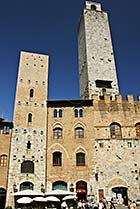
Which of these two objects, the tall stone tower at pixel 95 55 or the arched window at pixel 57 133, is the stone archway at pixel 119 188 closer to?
the arched window at pixel 57 133

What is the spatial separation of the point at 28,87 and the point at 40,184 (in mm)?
12599

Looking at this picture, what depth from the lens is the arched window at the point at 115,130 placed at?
28.5 metres

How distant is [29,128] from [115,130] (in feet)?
35.8

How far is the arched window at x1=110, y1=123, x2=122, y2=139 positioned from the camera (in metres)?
28.5

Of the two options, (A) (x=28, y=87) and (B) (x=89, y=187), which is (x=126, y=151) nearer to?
(B) (x=89, y=187)

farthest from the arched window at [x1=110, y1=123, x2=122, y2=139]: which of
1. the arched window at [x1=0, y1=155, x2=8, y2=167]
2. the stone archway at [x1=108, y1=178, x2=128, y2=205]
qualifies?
the arched window at [x1=0, y1=155, x2=8, y2=167]

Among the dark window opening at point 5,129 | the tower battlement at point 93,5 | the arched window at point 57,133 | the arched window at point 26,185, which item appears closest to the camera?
the arched window at point 26,185

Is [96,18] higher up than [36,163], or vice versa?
[96,18]

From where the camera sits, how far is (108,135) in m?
28.2

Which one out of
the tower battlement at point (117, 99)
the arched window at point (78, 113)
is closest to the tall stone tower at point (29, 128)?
the arched window at point (78, 113)

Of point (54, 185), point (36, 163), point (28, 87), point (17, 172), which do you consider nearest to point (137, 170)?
point (54, 185)

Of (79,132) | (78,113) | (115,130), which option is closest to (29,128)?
(79,132)

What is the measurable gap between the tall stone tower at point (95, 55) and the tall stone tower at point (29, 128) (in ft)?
23.6

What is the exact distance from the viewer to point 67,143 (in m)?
27.7
